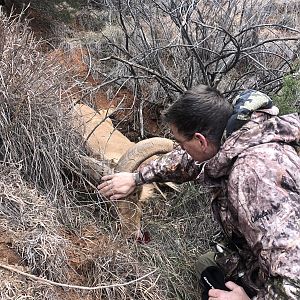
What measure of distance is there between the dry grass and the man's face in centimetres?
85

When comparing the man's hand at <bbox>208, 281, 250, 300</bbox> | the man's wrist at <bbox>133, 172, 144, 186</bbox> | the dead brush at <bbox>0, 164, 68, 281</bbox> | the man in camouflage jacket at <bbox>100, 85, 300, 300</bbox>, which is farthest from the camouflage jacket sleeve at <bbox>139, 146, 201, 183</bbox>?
the man's hand at <bbox>208, 281, 250, 300</bbox>

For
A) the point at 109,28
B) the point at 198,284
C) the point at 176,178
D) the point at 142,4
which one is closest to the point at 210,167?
the point at 176,178

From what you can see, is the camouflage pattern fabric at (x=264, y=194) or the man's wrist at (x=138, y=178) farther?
the man's wrist at (x=138, y=178)

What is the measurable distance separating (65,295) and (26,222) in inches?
19.4

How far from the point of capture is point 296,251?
254 cm

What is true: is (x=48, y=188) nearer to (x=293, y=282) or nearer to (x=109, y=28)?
(x=293, y=282)

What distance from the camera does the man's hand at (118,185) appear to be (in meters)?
3.73

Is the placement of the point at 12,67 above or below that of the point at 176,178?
above

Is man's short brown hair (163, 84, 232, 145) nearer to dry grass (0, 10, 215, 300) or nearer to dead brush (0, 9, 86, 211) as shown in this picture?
dry grass (0, 10, 215, 300)

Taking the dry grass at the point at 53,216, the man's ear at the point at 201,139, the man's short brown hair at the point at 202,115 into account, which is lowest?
the dry grass at the point at 53,216

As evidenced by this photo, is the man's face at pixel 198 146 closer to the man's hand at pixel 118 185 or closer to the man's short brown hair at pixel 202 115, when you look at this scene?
the man's short brown hair at pixel 202 115

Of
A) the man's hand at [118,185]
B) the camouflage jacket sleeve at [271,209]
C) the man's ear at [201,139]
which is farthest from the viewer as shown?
the man's hand at [118,185]

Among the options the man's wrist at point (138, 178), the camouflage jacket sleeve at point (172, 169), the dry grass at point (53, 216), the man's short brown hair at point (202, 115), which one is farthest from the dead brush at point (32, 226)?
the man's short brown hair at point (202, 115)

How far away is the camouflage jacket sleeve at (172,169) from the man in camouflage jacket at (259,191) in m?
0.56
